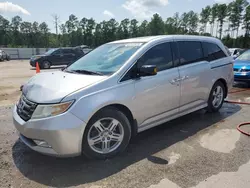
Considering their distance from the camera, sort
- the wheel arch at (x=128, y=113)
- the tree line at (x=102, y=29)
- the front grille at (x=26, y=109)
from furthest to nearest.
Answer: the tree line at (x=102, y=29)
the wheel arch at (x=128, y=113)
the front grille at (x=26, y=109)

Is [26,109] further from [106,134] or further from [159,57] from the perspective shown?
[159,57]

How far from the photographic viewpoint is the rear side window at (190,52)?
4.46 metres

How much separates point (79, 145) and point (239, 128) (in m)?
3.18

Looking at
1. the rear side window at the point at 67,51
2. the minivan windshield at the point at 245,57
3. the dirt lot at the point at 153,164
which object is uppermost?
the rear side window at the point at 67,51

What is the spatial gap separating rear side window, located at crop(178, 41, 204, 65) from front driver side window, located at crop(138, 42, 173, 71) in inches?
13.4

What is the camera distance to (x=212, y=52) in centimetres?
527

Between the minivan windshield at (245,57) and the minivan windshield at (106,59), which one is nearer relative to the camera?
the minivan windshield at (106,59)

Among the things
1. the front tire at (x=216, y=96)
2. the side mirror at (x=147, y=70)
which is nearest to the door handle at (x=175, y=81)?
the side mirror at (x=147, y=70)

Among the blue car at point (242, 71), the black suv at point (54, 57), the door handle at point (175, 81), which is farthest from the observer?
the black suv at point (54, 57)

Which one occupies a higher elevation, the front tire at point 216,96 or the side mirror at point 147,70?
the side mirror at point 147,70

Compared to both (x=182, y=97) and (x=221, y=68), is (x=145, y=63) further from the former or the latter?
(x=221, y=68)

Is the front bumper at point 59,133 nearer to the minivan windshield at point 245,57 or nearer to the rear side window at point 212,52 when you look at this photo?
the rear side window at point 212,52

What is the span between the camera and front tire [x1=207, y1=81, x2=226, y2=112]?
527cm

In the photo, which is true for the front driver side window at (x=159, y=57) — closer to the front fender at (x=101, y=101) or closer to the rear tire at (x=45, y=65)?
the front fender at (x=101, y=101)
